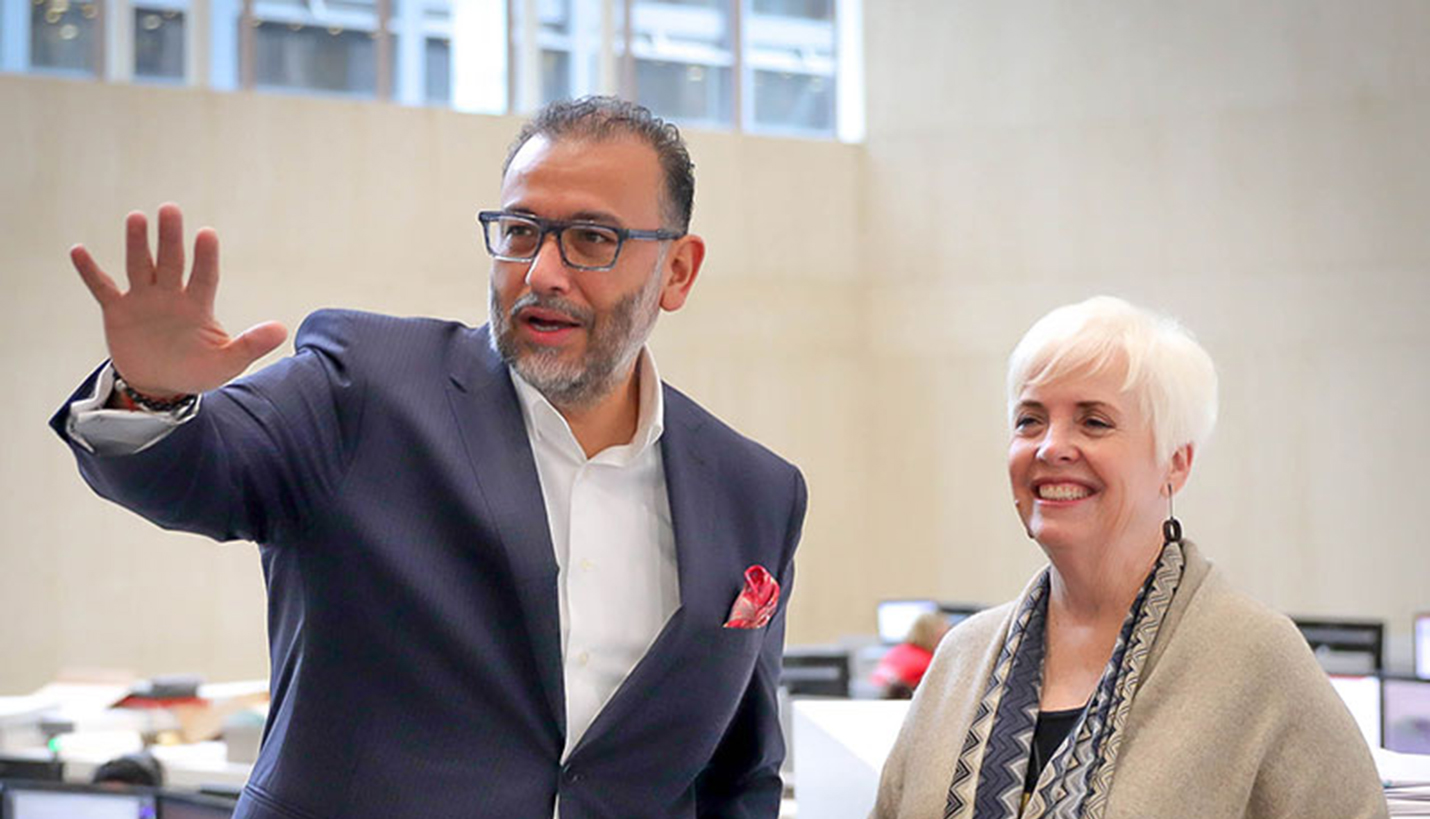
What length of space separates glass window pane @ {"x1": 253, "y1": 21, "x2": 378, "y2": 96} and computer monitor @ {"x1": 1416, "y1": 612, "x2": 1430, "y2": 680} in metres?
7.23

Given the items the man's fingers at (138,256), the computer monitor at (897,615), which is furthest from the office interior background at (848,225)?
the man's fingers at (138,256)

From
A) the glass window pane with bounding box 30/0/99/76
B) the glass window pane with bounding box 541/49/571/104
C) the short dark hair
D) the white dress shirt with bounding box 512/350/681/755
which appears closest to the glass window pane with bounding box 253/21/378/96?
the glass window pane with bounding box 30/0/99/76

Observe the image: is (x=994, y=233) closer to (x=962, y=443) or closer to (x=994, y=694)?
(x=962, y=443)

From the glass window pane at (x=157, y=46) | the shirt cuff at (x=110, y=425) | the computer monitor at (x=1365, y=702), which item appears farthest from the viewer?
the glass window pane at (x=157, y=46)

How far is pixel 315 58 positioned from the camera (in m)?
10.4

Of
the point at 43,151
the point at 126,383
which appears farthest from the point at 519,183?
the point at 43,151

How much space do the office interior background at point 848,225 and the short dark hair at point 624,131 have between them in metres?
8.22

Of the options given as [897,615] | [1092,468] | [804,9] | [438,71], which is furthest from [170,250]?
[804,9]

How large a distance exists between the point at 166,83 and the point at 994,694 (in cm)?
914

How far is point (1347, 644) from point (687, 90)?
6.44 m

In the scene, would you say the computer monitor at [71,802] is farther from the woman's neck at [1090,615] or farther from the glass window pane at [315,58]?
the glass window pane at [315,58]

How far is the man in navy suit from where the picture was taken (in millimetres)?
1717

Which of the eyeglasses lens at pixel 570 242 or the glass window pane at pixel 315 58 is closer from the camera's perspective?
the eyeglasses lens at pixel 570 242

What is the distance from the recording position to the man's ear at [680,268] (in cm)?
199
